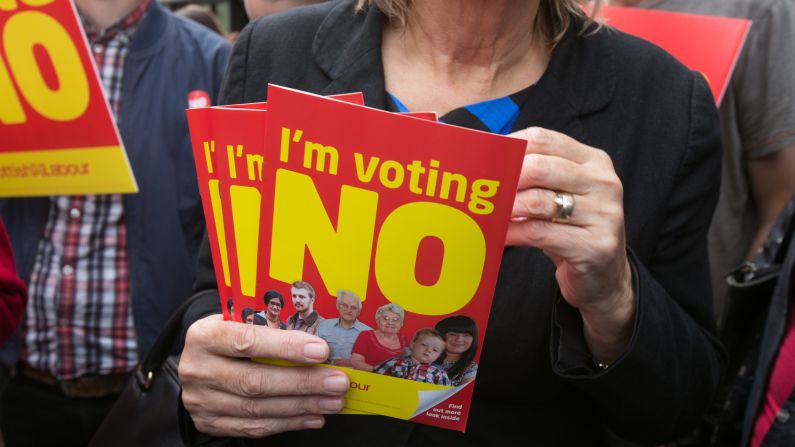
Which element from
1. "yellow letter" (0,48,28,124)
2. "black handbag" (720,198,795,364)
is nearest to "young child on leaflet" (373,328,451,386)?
"black handbag" (720,198,795,364)

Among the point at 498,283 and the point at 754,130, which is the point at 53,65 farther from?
the point at 754,130

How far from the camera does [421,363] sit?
97cm

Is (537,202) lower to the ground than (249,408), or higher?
higher

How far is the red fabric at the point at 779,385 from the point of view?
1.48 meters

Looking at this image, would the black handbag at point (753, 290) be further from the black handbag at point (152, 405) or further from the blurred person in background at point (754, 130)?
the black handbag at point (152, 405)

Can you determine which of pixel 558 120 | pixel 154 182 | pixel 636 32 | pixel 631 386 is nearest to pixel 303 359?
pixel 631 386

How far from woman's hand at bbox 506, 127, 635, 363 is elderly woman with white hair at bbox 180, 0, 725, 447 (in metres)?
0.02

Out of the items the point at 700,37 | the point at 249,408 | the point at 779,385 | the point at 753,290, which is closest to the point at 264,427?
the point at 249,408

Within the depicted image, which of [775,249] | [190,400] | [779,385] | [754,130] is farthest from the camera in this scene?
[754,130]

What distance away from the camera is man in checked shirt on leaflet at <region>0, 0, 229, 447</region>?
209 centimetres

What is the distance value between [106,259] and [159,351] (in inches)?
33.9

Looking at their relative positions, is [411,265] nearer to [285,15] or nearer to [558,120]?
[558,120]

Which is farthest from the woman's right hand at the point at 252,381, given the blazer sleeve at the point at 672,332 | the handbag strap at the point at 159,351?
the blazer sleeve at the point at 672,332

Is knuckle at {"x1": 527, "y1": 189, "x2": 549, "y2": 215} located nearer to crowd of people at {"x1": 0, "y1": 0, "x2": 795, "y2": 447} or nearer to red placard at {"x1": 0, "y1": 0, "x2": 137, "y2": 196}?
crowd of people at {"x1": 0, "y1": 0, "x2": 795, "y2": 447}
